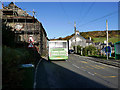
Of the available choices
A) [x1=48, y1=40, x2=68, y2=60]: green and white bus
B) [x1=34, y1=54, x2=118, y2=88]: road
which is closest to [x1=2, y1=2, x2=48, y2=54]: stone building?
[x1=48, y1=40, x2=68, y2=60]: green and white bus

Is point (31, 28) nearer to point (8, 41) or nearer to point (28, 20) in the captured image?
point (28, 20)

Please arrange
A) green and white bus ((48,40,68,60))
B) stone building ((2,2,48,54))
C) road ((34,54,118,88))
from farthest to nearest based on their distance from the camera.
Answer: stone building ((2,2,48,54)), green and white bus ((48,40,68,60)), road ((34,54,118,88))

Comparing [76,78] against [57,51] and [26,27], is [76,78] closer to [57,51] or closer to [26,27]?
Result: [57,51]

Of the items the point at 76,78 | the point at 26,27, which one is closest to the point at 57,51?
the point at 76,78

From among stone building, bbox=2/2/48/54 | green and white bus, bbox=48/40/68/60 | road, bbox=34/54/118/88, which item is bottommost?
road, bbox=34/54/118/88

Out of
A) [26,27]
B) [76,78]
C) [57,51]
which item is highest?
[26,27]

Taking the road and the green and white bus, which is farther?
the green and white bus

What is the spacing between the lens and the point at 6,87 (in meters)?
4.33

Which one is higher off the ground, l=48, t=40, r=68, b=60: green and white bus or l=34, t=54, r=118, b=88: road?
l=48, t=40, r=68, b=60: green and white bus

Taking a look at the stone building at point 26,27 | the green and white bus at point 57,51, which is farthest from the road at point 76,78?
the stone building at point 26,27

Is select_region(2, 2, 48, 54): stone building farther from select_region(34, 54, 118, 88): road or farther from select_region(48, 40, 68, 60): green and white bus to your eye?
select_region(34, 54, 118, 88): road

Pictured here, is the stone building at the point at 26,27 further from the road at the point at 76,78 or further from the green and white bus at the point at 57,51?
the road at the point at 76,78

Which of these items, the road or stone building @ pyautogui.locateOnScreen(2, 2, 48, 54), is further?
stone building @ pyautogui.locateOnScreen(2, 2, 48, 54)

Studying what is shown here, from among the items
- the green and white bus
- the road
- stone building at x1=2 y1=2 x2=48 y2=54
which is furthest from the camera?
stone building at x1=2 y1=2 x2=48 y2=54
